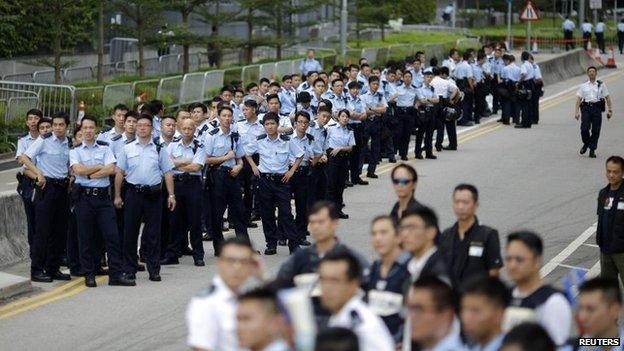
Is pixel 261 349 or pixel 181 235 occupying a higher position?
pixel 261 349

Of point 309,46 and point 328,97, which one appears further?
point 309,46

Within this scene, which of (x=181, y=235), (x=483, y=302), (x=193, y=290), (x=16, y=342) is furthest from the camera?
(x=181, y=235)

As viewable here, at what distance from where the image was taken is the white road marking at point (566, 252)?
18875 mm

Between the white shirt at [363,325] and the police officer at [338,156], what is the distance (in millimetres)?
13627

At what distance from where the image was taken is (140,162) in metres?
18.1

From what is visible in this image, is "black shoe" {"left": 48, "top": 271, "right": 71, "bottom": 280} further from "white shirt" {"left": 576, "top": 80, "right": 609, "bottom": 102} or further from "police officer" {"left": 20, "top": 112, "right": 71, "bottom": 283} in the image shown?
"white shirt" {"left": 576, "top": 80, "right": 609, "bottom": 102}

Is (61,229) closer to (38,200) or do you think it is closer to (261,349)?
(38,200)

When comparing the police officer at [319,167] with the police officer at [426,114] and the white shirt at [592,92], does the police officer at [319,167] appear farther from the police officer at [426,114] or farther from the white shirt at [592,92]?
the white shirt at [592,92]

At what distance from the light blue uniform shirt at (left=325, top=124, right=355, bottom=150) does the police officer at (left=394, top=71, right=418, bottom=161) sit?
5349 millimetres

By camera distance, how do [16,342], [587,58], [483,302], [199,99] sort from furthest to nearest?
[587,58] < [199,99] < [16,342] < [483,302]

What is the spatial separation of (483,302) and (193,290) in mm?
9469

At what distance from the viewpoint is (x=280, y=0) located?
46188mm

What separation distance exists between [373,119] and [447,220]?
5.25 meters

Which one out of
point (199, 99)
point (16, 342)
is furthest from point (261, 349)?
point (199, 99)
